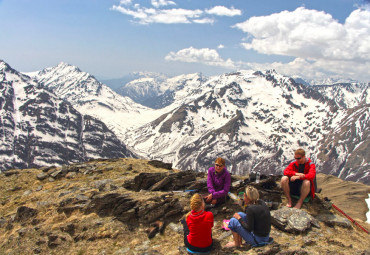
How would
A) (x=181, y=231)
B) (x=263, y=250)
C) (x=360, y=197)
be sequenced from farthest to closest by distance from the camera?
1. (x=360, y=197)
2. (x=181, y=231)
3. (x=263, y=250)

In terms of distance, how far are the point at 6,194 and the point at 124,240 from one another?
21.0m

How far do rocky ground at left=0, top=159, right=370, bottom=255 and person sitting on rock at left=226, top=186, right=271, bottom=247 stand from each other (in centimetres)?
45

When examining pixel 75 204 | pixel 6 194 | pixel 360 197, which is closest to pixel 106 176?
pixel 75 204

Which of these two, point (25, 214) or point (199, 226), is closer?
point (199, 226)

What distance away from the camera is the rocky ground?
1413 cm

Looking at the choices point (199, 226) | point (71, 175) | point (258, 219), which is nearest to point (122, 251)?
point (199, 226)

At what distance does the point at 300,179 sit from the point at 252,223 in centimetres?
651

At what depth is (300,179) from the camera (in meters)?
16.8

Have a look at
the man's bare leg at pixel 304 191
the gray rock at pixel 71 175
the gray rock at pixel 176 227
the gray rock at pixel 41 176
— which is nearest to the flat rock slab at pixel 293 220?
the man's bare leg at pixel 304 191

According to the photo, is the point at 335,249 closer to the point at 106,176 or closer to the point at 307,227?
the point at 307,227

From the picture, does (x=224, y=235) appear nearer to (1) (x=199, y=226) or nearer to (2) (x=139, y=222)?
(1) (x=199, y=226)

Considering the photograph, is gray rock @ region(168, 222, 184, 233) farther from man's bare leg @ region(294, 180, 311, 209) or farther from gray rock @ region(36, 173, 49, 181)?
gray rock @ region(36, 173, 49, 181)

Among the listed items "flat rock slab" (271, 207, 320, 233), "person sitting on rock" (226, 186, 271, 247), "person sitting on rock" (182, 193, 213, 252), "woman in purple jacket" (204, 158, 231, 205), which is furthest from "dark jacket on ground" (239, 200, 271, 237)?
"woman in purple jacket" (204, 158, 231, 205)

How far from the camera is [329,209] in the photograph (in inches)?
680
